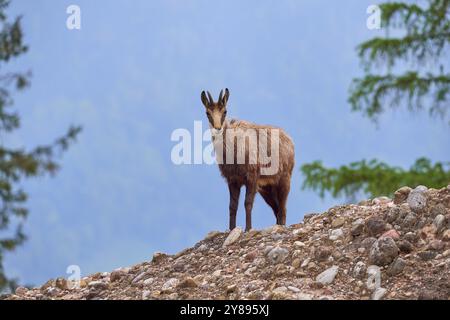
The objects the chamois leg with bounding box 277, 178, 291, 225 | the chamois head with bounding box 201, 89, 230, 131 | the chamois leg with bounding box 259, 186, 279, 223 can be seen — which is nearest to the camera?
the chamois head with bounding box 201, 89, 230, 131

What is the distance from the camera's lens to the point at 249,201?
11867 millimetres

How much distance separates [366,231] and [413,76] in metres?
13.8

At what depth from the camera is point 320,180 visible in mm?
21734

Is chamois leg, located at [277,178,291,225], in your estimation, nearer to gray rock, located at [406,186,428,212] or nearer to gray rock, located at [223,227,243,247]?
gray rock, located at [223,227,243,247]

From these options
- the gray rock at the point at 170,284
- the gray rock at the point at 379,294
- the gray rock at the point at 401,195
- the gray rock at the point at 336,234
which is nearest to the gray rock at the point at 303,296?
the gray rock at the point at 379,294

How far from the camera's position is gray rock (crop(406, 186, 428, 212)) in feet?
32.7

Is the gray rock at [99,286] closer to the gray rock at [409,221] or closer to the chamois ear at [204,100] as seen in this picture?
the chamois ear at [204,100]

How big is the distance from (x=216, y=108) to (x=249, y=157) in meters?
1.04

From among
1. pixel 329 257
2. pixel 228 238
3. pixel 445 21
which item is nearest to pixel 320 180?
pixel 445 21

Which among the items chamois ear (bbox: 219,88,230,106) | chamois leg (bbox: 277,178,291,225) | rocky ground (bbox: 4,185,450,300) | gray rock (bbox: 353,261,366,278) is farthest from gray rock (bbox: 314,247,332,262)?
chamois leg (bbox: 277,178,291,225)

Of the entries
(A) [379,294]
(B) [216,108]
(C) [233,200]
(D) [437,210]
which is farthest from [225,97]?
(A) [379,294]
